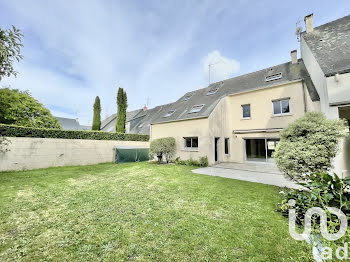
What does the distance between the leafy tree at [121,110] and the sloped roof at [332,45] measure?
1724 cm

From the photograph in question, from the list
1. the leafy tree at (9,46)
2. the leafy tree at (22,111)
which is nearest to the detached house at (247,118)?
the leafy tree at (9,46)

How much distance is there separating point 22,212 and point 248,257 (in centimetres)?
599

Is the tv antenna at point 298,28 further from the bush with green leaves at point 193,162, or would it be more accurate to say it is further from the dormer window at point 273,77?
the bush with green leaves at point 193,162

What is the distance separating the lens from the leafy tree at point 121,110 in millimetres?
17078

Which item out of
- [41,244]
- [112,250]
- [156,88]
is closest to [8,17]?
[41,244]

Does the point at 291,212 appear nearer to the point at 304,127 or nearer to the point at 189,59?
the point at 304,127

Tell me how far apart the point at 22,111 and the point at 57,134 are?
13.2 ft

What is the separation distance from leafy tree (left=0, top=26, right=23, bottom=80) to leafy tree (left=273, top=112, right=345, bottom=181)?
10952 mm

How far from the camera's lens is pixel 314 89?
29.4 ft

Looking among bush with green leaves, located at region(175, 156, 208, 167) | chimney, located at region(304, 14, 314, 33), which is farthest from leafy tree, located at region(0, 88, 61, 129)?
chimney, located at region(304, 14, 314, 33)

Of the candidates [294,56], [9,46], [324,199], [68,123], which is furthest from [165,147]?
[68,123]

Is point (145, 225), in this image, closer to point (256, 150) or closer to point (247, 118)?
point (256, 150)

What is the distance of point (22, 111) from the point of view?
11969mm

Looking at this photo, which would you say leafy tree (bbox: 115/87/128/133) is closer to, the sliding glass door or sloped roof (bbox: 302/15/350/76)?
the sliding glass door
